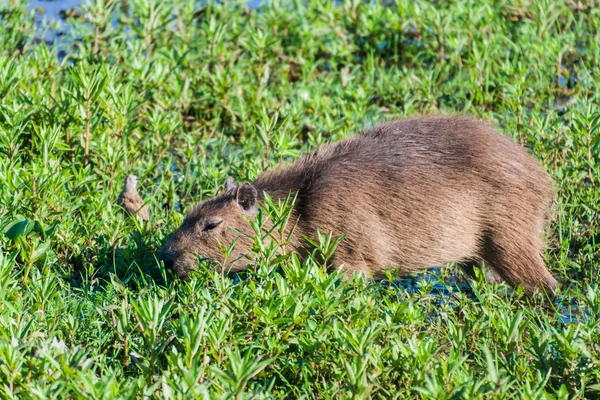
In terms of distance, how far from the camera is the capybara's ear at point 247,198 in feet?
16.6

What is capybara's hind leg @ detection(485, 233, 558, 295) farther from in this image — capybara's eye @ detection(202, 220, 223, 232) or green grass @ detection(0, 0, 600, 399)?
capybara's eye @ detection(202, 220, 223, 232)

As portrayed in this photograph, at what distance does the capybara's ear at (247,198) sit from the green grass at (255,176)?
1.28 feet

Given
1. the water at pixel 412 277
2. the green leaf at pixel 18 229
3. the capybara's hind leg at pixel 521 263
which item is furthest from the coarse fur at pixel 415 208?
the green leaf at pixel 18 229

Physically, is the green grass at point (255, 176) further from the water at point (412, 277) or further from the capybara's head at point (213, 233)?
the capybara's head at point (213, 233)

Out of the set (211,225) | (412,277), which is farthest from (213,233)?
(412,277)

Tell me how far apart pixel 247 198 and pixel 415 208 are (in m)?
0.90

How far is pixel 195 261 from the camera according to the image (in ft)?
16.6

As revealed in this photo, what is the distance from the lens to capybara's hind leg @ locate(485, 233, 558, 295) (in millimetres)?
5086

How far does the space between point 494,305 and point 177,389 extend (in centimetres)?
192

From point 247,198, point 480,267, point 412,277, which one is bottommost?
point 412,277

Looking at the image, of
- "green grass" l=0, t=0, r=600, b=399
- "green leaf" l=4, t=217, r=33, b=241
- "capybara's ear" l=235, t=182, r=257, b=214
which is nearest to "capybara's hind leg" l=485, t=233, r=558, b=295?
"green grass" l=0, t=0, r=600, b=399

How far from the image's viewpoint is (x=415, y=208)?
505 cm

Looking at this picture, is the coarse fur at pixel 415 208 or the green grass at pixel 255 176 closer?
the green grass at pixel 255 176

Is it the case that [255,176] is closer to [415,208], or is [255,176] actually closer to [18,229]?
[415,208]
